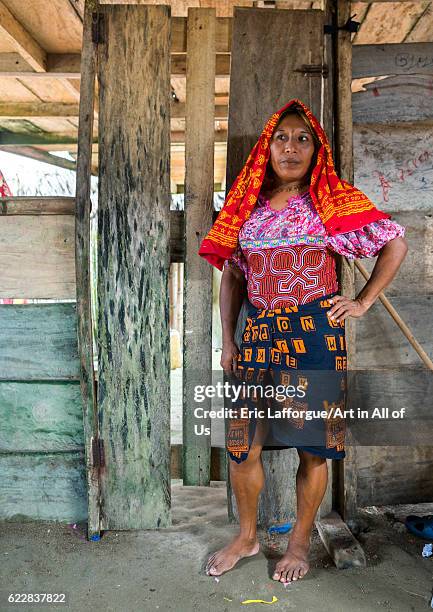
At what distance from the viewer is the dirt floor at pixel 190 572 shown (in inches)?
78.0

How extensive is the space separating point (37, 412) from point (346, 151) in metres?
2.02

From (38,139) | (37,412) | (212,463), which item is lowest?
(212,463)

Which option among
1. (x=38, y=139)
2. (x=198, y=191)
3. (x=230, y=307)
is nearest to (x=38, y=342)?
(x=230, y=307)

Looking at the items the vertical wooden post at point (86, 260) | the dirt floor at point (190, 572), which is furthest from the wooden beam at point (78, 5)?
the dirt floor at point (190, 572)

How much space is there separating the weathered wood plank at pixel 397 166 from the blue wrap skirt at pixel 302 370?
0.90m

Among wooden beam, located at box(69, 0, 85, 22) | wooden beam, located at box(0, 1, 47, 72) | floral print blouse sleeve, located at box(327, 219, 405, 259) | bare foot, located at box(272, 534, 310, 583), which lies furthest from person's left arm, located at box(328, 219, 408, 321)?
wooden beam, located at box(0, 1, 47, 72)

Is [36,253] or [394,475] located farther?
[394,475]

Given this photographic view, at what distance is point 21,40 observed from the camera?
13.5ft

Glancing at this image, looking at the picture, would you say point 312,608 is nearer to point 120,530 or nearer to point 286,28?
point 120,530

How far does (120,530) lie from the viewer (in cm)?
254

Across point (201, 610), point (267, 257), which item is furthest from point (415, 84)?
point (201, 610)

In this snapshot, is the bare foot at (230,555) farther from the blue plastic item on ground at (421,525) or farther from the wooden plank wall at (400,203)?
the wooden plank wall at (400,203)

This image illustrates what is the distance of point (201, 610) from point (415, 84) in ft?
8.47

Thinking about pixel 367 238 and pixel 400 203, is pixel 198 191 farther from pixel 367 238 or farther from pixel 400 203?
pixel 400 203
